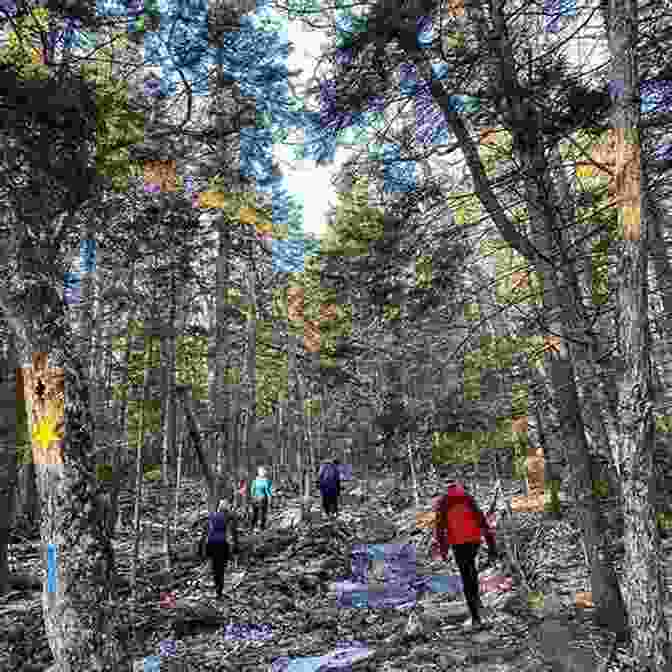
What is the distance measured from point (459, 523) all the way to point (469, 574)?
609 millimetres

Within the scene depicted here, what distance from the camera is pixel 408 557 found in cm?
1306

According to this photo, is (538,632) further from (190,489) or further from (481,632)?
(190,489)

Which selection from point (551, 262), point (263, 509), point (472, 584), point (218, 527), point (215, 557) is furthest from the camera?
point (263, 509)

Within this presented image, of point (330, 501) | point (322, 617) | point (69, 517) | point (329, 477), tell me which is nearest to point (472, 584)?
point (322, 617)

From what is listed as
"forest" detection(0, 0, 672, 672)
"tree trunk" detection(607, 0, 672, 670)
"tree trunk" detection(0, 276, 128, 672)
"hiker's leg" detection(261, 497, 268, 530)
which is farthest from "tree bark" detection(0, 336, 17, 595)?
"tree trunk" detection(607, 0, 672, 670)

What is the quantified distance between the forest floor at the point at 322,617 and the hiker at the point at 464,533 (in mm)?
575

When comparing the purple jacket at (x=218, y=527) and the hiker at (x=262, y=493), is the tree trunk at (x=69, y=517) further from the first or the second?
the hiker at (x=262, y=493)

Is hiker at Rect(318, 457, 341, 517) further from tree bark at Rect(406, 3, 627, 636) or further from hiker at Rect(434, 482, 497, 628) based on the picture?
tree bark at Rect(406, 3, 627, 636)

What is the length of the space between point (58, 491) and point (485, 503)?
13939 mm

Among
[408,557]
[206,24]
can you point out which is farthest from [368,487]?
[206,24]

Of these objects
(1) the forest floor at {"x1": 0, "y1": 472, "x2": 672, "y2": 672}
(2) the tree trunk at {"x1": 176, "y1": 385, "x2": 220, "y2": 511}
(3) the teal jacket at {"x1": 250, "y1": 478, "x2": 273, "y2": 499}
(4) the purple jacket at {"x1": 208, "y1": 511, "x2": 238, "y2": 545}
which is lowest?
(1) the forest floor at {"x1": 0, "y1": 472, "x2": 672, "y2": 672}

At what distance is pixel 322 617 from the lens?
348 inches

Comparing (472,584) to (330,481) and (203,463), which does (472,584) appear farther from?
(330,481)

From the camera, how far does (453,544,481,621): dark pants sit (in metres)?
6.75
